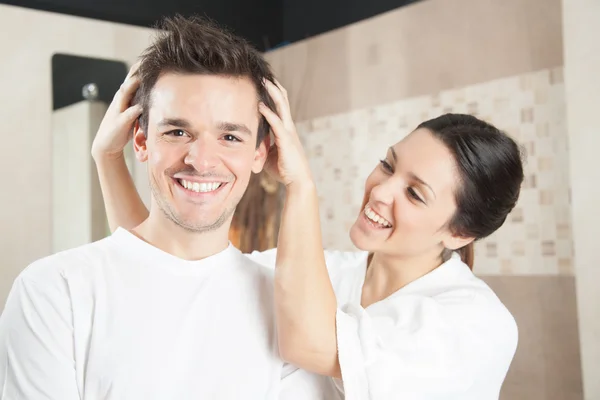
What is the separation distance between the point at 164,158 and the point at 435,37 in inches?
64.8

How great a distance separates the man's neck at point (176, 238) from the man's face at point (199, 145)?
24mm

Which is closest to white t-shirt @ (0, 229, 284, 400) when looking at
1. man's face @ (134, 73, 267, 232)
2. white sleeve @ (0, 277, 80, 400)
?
white sleeve @ (0, 277, 80, 400)

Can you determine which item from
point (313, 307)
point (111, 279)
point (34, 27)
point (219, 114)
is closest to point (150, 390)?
point (111, 279)

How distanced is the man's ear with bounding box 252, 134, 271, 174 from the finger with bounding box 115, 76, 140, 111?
0.28 metres

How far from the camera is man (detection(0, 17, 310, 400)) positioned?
47.3 inches

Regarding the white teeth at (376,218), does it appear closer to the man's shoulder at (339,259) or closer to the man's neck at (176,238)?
the man's shoulder at (339,259)

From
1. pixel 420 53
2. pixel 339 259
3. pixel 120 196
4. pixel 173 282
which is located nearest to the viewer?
pixel 173 282

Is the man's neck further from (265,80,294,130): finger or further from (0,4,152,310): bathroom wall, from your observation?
(0,4,152,310): bathroom wall

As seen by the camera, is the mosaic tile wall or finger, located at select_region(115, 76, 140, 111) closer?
finger, located at select_region(115, 76, 140, 111)

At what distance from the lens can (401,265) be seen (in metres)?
1.82

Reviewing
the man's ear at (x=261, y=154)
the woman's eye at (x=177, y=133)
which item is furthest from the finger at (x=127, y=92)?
the man's ear at (x=261, y=154)

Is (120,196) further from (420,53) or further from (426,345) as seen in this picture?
(420,53)

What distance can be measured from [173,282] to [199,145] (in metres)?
0.28

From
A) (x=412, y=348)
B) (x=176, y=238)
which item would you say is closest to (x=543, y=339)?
(x=412, y=348)
